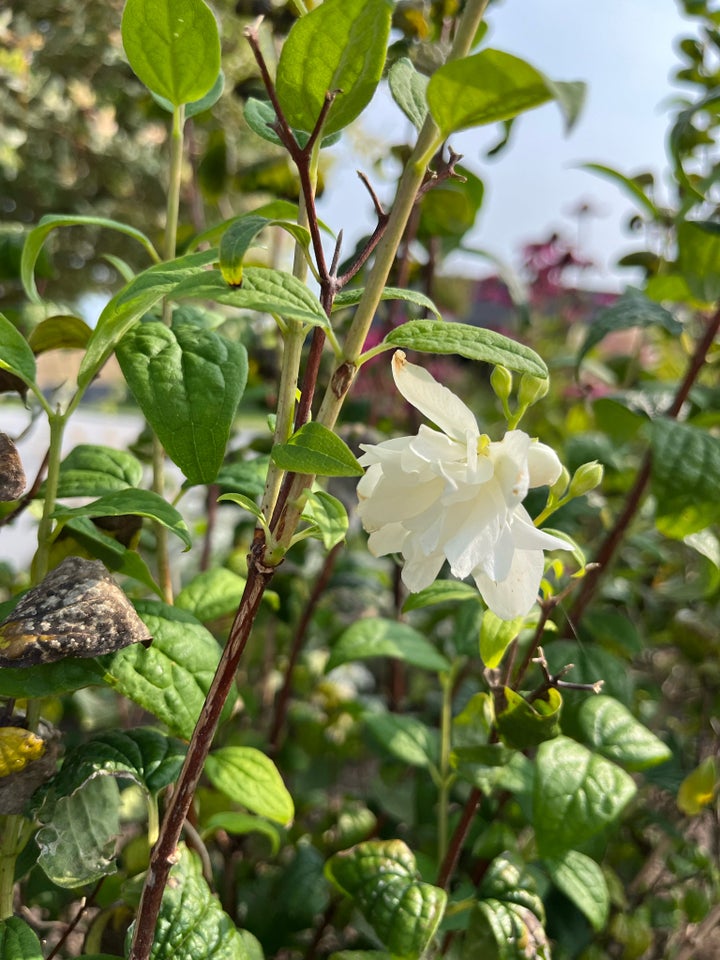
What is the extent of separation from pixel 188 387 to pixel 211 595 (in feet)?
0.89

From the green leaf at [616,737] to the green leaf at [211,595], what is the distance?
301mm

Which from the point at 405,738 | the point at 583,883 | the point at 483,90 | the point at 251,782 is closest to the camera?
the point at 483,90

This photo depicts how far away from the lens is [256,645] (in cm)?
122

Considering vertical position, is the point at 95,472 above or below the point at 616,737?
above

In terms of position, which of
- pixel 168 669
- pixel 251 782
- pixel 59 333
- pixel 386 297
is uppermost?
pixel 386 297

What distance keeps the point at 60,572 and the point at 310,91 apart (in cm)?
28

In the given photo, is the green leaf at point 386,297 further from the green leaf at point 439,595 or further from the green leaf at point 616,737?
the green leaf at point 616,737

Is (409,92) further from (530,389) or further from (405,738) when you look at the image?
(405,738)

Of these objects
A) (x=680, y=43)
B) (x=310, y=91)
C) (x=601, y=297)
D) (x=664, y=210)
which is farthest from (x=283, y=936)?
(x=601, y=297)

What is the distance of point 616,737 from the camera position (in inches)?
25.7

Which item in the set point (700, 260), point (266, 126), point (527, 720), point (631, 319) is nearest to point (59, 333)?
point (266, 126)

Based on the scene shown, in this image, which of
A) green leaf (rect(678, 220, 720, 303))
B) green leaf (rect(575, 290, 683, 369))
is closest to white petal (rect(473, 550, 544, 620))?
green leaf (rect(575, 290, 683, 369))

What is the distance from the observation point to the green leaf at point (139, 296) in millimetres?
396

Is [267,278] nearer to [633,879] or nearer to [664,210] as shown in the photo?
[664,210]
